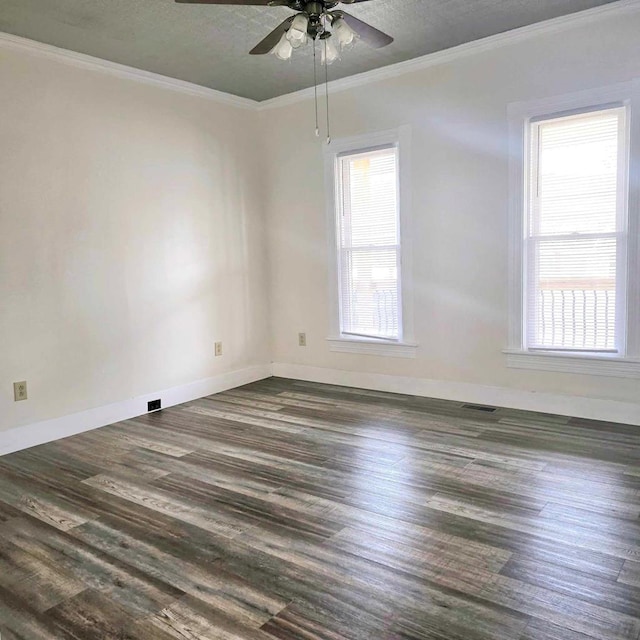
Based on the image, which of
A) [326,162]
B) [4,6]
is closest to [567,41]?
[326,162]

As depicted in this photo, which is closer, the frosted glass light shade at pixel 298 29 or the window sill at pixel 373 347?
the frosted glass light shade at pixel 298 29

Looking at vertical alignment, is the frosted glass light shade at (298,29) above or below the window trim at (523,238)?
above

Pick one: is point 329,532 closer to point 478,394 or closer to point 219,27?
point 478,394

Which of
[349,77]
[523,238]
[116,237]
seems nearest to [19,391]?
[116,237]

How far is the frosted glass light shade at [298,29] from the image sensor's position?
2.50m

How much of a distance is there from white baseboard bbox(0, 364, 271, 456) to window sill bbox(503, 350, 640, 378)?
8.09 ft

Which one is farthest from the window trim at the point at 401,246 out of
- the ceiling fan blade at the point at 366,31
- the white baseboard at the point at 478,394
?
the ceiling fan blade at the point at 366,31

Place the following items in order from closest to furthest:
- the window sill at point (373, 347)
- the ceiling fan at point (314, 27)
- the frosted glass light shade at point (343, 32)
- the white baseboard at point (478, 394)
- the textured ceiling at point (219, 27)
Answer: the ceiling fan at point (314, 27) < the frosted glass light shade at point (343, 32) < the textured ceiling at point (219, 27) < the white baseboard at point (478, 394) < the window sill at point (373, 347)

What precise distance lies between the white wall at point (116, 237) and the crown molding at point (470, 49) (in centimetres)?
66

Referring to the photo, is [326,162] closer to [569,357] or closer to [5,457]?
[569,357]

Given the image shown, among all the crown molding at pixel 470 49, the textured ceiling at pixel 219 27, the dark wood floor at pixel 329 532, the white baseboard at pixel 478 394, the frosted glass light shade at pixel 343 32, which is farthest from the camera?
the white baseboard at pixel 478 394

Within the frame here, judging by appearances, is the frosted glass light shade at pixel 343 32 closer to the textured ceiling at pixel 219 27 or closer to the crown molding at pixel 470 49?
the textured ceiling at pixel 219 27

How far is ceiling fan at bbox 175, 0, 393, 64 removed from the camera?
2.46 m

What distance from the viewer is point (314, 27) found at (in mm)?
2566
